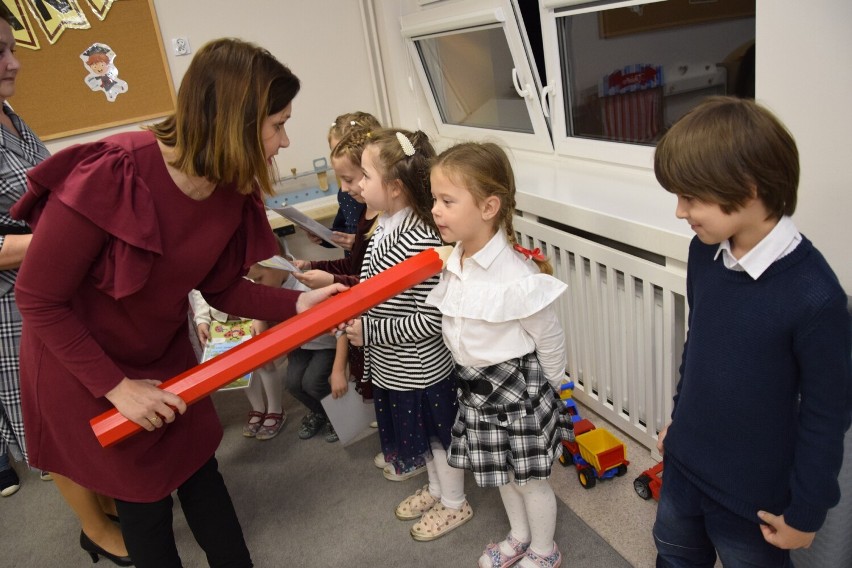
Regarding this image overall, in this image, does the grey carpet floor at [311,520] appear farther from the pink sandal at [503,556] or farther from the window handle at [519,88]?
the window handle at [519,88]

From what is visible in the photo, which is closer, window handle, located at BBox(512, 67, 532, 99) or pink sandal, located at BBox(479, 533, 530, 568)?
pink sandal, located at BBox(479, 533, 530, 568)

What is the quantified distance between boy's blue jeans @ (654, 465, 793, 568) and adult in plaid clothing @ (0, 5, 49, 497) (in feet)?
5.15

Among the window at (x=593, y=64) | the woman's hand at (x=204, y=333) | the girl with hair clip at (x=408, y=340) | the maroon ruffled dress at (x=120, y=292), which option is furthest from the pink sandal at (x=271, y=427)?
the window at (x=593, y=64)

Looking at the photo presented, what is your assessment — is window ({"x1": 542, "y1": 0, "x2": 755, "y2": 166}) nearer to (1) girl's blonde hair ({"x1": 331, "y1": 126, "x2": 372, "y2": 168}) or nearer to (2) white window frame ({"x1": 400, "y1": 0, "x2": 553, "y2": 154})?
(2) white window frame ({"x1": 400, "y1": 0, "x2": 553, "y2": 154})

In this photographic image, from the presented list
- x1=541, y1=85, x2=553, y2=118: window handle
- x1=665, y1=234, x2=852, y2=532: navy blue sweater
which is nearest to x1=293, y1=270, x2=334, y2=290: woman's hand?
x1=665, y1=234, x2=852, y2=532: navy blue sweater

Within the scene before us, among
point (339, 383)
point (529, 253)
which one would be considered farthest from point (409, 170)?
point (339, 383)

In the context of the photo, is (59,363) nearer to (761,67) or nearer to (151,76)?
(761,67)

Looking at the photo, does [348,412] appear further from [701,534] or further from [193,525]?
[701,534]

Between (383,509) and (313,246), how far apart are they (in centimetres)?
185

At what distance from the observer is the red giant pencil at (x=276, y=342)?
50.1 inches

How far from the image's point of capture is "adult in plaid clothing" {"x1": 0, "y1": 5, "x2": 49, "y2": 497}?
5.20ft

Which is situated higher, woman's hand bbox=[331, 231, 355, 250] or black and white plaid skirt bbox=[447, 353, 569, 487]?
woman's hand bbox=[331, 231, 355, 250]

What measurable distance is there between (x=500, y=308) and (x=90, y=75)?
8.75ft

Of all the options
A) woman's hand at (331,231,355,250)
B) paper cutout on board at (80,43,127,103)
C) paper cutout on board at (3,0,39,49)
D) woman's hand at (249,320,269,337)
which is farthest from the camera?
paper cutout on board at (80,43,127,103)
